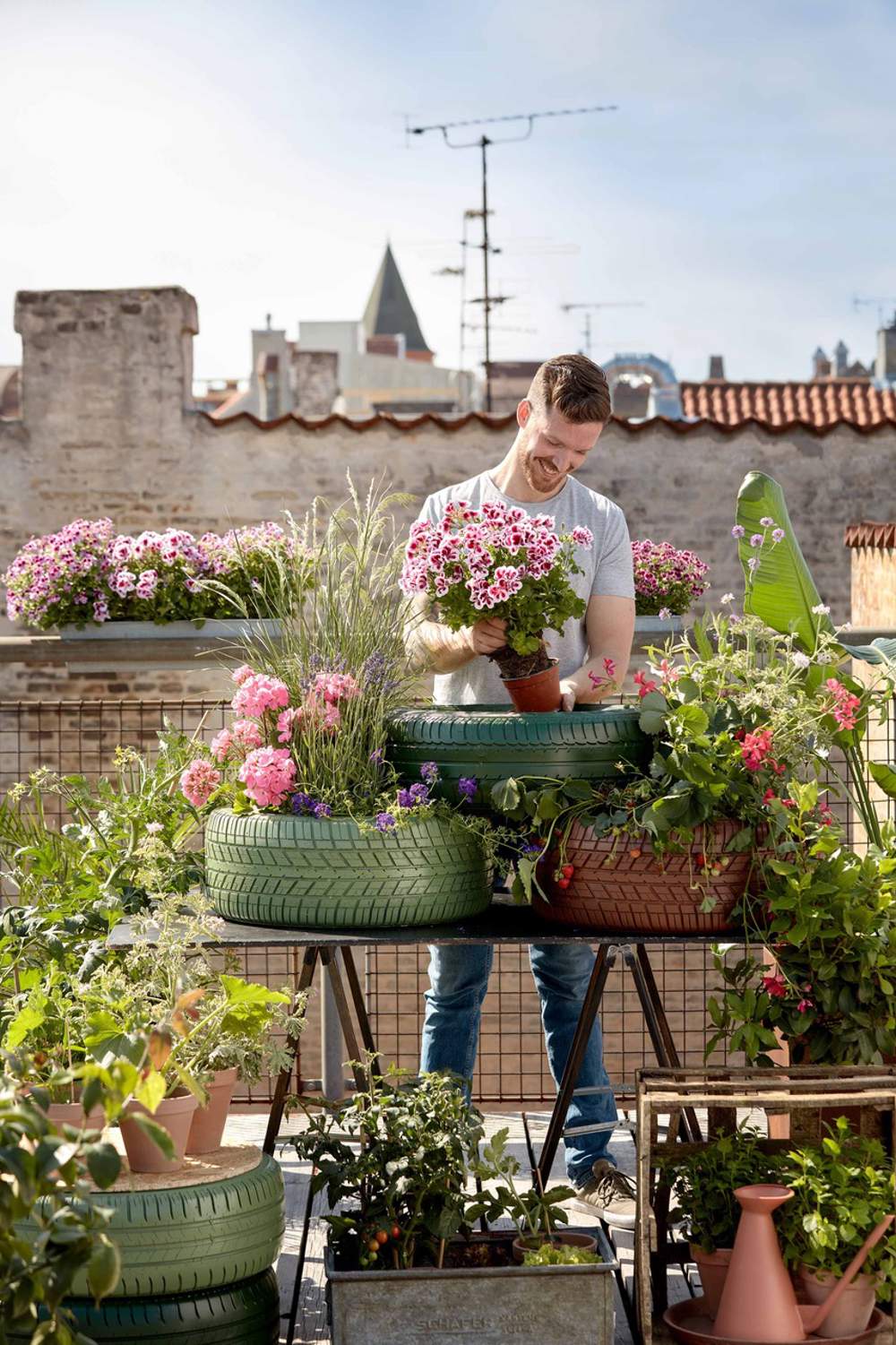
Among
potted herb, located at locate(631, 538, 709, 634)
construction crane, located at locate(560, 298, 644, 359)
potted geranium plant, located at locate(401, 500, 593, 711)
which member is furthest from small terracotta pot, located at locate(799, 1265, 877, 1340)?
construction crane, located at locate(560, 298, 644, 359)

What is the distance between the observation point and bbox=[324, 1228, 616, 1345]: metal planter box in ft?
7.95

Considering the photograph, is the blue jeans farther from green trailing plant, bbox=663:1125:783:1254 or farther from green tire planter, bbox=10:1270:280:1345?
green tire planter, bbox=10:1270:280:1345

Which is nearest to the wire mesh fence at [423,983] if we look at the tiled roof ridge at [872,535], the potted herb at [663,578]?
the potted herb at [663,578]

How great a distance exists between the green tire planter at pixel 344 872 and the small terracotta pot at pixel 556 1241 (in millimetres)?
557

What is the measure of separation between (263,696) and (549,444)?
0.80 metres

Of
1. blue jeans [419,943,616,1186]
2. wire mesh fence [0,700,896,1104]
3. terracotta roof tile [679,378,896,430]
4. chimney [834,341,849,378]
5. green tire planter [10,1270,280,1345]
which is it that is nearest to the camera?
green tire planter [10,1270,280,1345]

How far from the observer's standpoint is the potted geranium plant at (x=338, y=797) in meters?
2.65

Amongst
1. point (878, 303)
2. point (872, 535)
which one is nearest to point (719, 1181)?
point (872, 535)

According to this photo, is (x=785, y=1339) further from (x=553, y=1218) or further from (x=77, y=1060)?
(x=77, y=1060)

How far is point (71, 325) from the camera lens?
8.98m

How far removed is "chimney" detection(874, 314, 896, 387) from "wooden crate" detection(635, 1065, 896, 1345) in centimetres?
3334

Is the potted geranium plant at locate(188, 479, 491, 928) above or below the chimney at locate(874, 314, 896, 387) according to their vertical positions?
below

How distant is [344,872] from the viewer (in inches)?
104

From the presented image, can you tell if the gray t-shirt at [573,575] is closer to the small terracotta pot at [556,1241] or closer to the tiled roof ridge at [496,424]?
the small terracotta pot at [556,1241]
